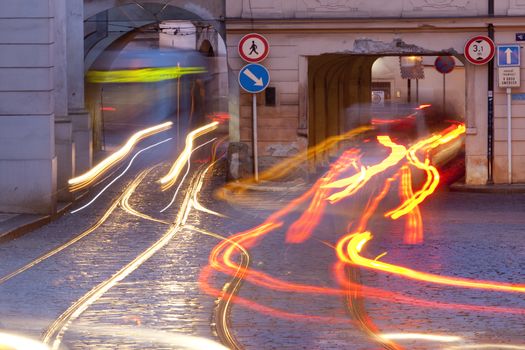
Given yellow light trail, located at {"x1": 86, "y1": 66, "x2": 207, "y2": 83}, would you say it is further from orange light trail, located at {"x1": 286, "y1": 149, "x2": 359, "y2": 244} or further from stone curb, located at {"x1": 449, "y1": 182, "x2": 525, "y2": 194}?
stone curb, located at {"x1": 449, "y1": 182, "x2": 525, "y2": 194}

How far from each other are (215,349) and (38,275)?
14.8 feet

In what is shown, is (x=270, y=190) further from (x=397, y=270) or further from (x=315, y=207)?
(x=397, y=270)

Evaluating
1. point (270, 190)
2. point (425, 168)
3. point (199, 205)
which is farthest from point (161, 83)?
point (199, 205)

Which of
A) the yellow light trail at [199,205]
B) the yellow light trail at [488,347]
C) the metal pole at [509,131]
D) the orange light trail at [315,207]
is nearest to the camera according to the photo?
the yellow light trail at [488,347]

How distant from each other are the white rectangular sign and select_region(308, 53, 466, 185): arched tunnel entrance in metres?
1.69

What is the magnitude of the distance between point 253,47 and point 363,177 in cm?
389

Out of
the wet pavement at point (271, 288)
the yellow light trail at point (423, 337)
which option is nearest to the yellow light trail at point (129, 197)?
the wet pavement at point (271, 288)

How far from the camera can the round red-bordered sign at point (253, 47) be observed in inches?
972

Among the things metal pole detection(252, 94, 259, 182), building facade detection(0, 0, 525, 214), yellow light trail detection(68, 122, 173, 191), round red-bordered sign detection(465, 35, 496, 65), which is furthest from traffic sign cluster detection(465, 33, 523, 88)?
yellow light trail detection(68, 122, 173, 191)

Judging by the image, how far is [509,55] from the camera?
80.5ft

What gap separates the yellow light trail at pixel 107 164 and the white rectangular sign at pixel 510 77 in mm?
8180

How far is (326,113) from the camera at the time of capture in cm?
3278

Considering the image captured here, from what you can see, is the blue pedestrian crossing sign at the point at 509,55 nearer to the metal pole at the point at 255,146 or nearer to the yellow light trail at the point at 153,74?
the metal pole at the point at 255,146

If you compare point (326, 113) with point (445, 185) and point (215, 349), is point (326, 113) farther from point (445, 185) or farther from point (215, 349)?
point (215, 349)
